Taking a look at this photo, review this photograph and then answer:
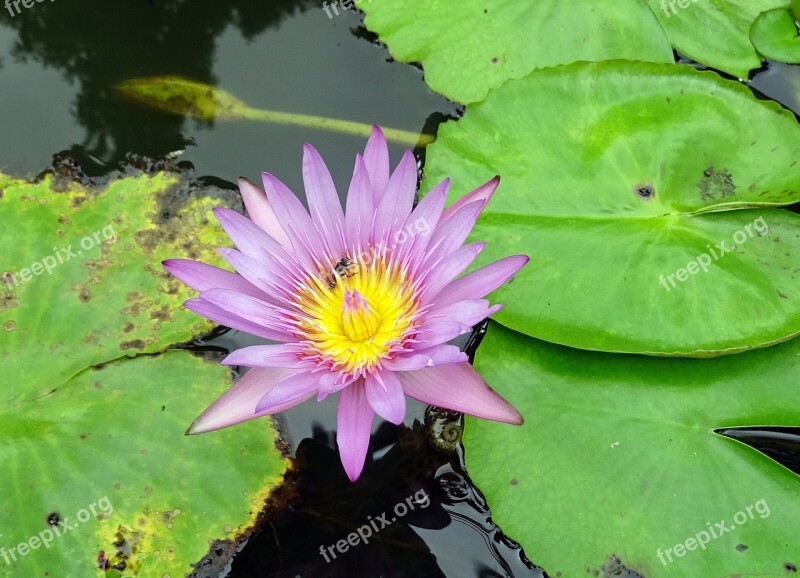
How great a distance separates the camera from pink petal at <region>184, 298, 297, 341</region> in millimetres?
1910

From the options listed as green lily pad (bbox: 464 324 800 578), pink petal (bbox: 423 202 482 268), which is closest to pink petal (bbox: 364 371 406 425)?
pink petal (bbox: 423 202 482 268)

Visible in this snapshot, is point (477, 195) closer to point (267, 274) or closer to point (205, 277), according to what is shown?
point (267, 274)

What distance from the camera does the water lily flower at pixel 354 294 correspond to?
6.22 ft

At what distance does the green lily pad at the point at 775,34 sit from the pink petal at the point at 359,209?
2253mm

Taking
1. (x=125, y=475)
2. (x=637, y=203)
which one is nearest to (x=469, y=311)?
(x=637, y=203)

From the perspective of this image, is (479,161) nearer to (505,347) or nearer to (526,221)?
(526,221)

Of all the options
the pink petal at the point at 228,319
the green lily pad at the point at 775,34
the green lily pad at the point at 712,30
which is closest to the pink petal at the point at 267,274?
the pink petal at the point at 228,319

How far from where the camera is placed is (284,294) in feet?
6.98

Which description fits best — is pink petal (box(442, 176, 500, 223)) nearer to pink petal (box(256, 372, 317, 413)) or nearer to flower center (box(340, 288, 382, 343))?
flower center (box(340, 288, 382, 343))

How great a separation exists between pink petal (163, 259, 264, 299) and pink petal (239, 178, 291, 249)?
0.71 feet

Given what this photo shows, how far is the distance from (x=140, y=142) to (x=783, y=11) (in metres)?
3.33

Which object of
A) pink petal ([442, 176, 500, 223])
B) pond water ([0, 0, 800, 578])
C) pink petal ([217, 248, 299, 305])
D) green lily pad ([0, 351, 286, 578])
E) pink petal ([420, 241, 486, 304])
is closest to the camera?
pink petal ([420, 241, 486, 304])

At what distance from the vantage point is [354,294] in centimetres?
203

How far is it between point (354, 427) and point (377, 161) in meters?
0.89
